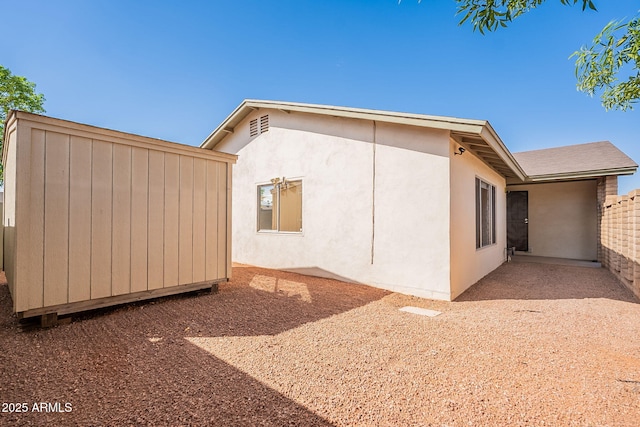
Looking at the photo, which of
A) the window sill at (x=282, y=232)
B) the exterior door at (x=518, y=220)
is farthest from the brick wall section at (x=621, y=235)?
the window sill at (x=282, y=232)

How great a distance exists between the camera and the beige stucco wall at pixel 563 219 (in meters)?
9.68

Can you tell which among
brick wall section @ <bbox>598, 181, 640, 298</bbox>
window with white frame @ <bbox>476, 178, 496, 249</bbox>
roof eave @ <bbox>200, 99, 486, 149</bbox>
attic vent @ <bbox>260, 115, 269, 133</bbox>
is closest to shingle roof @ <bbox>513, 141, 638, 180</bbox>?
brick wall section @ <bbox>598, 181, 640, 298</bbox>

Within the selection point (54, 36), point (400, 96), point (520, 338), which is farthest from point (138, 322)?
point (400, 96)

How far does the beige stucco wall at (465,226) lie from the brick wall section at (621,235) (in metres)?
2.48

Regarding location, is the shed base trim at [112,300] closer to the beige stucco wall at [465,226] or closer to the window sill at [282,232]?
the window sill at [282,232]

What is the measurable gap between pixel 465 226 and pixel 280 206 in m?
4.38

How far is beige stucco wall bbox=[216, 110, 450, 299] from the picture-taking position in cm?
509

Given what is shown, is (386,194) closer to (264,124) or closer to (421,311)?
(421,311)

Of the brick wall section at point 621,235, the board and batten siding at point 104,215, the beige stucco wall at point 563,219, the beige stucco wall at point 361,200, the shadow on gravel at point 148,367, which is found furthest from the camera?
the beige stucco wall at point 563,219

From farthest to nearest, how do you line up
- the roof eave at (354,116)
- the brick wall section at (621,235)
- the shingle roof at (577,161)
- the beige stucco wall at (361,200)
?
the shingle roof at (577,161), the brick wall section at (621,235), the beige stucco wall at (361,200), the roof eave at (354,116)

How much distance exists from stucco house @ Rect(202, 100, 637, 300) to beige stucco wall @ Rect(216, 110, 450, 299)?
0.02 m

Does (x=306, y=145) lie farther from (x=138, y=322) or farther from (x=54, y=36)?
(x=54, y=36)

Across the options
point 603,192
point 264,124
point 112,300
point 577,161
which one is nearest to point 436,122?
point 264,124

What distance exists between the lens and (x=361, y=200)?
19.7 feet
